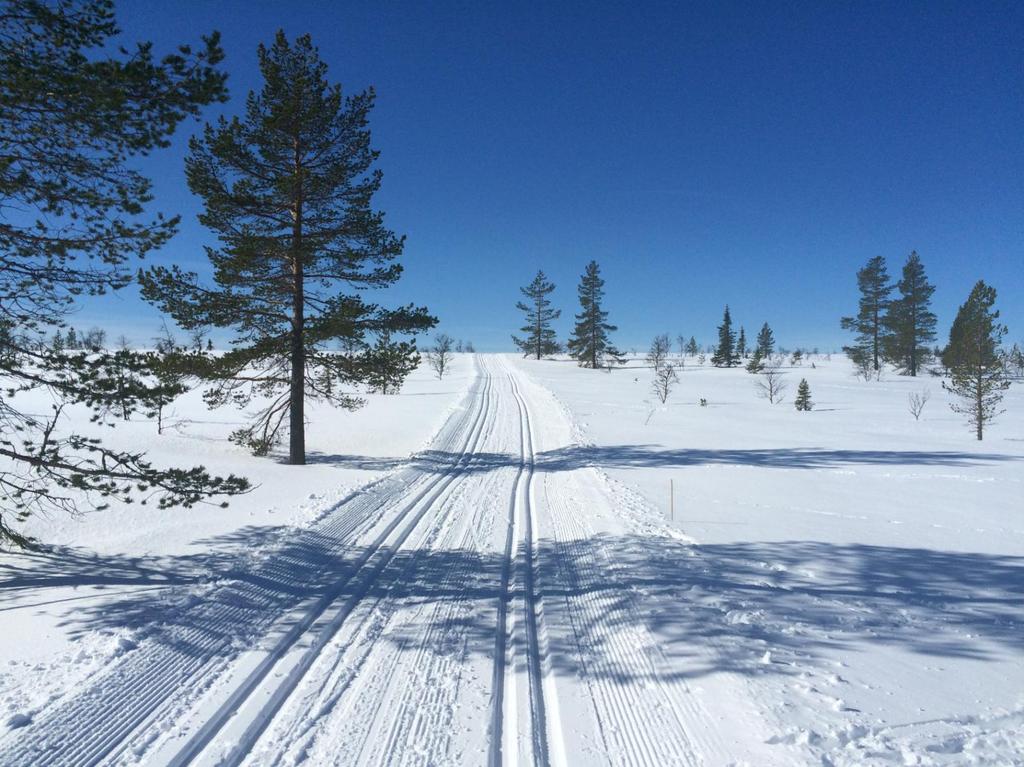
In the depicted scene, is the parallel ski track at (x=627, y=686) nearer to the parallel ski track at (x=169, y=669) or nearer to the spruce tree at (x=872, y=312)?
the parallel ski track at (x=169, y=669)

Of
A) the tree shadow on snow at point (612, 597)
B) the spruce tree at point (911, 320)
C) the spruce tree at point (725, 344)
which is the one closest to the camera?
the tree shadow on snow at point (612, 597)

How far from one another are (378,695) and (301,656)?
2.80 feet

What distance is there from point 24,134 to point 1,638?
4.70 metres

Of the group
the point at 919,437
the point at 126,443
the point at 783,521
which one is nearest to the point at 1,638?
the point at 783,521

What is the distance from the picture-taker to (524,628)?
14.5ft

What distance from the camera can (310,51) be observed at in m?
11.9

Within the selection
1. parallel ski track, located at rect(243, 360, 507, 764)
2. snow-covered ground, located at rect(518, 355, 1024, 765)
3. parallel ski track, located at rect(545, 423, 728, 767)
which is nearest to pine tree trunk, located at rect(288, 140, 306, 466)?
snow-covered ground, located at rect(518, 355, 1024, 765)

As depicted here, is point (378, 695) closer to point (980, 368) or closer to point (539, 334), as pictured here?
point (980, 368)

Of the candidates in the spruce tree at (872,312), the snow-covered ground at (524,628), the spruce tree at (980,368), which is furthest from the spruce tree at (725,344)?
the snow-covered ground at (524,628)

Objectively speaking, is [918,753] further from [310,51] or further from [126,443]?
[126,443]

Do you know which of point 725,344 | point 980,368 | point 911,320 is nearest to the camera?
point 980,368

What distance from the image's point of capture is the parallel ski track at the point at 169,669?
285 cm

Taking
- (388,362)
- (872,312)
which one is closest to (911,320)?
(872,312)

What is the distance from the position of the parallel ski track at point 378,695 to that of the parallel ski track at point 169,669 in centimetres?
77
